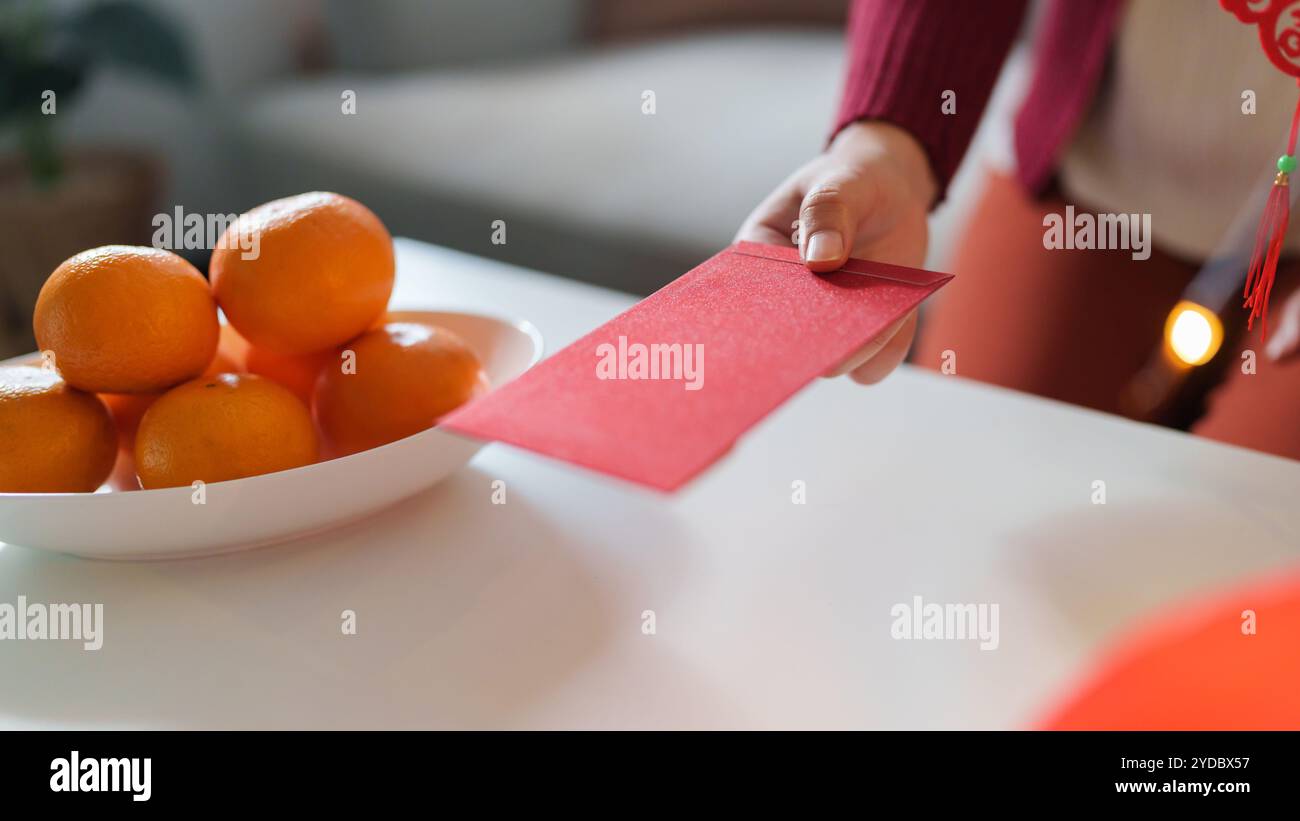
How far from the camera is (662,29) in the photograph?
8.09 ft

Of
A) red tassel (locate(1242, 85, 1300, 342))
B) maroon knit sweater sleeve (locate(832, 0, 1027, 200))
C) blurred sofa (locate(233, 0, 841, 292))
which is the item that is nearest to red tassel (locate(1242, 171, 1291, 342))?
red tassel (locate(1242, 85, 1300, 342))

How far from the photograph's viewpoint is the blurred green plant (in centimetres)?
217

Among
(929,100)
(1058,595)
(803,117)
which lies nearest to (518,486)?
(1058,595)

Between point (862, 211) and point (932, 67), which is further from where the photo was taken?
point (932, 67)

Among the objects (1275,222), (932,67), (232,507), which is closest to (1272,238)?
(1275,222)

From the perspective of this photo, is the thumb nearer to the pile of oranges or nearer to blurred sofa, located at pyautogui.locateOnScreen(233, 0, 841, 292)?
the pile of oranges

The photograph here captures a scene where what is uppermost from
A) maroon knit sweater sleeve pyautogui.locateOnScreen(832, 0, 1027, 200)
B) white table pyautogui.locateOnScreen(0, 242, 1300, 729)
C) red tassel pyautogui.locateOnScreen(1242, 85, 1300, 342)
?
maroon knit sweater sleeve pyautogui.locateOnScreen(832, 0, 1027, 200)

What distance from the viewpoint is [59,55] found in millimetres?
2232

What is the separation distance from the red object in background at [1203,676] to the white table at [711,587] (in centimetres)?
2

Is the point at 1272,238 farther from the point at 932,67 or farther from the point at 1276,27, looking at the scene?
the point at 932,67

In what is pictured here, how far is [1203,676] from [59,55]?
2418 mm
